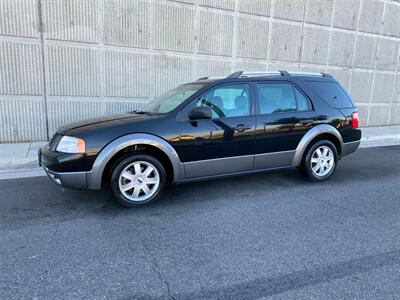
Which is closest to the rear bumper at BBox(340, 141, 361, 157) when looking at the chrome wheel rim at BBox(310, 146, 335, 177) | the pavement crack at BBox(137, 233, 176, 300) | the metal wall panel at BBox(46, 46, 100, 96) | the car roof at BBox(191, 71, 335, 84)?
the chrome wheel rim at BBox(310, 146, 335, 177)

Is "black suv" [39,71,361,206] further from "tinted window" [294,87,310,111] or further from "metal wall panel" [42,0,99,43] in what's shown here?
"metal wall panel" [42,0,99,43]

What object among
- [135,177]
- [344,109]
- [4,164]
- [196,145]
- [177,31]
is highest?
[177,31]

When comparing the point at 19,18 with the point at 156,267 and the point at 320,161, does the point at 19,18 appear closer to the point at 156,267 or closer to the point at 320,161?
the point at 156,267

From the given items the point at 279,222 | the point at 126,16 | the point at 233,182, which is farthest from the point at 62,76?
the point at 279,222

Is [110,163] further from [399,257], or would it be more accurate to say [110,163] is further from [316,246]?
[399,257]

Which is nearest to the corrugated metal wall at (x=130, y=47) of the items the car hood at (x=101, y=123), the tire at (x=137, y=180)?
the car hood at (x=101, y=123)

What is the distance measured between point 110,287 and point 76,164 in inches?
70.2

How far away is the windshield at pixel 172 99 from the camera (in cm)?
439

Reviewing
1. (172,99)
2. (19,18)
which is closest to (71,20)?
(19,18)

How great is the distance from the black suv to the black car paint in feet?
0.04

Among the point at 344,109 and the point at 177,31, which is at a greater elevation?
the point at 177,31

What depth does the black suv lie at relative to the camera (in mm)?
3850

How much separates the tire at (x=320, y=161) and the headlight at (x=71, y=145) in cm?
356

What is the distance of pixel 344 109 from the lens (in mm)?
5441
